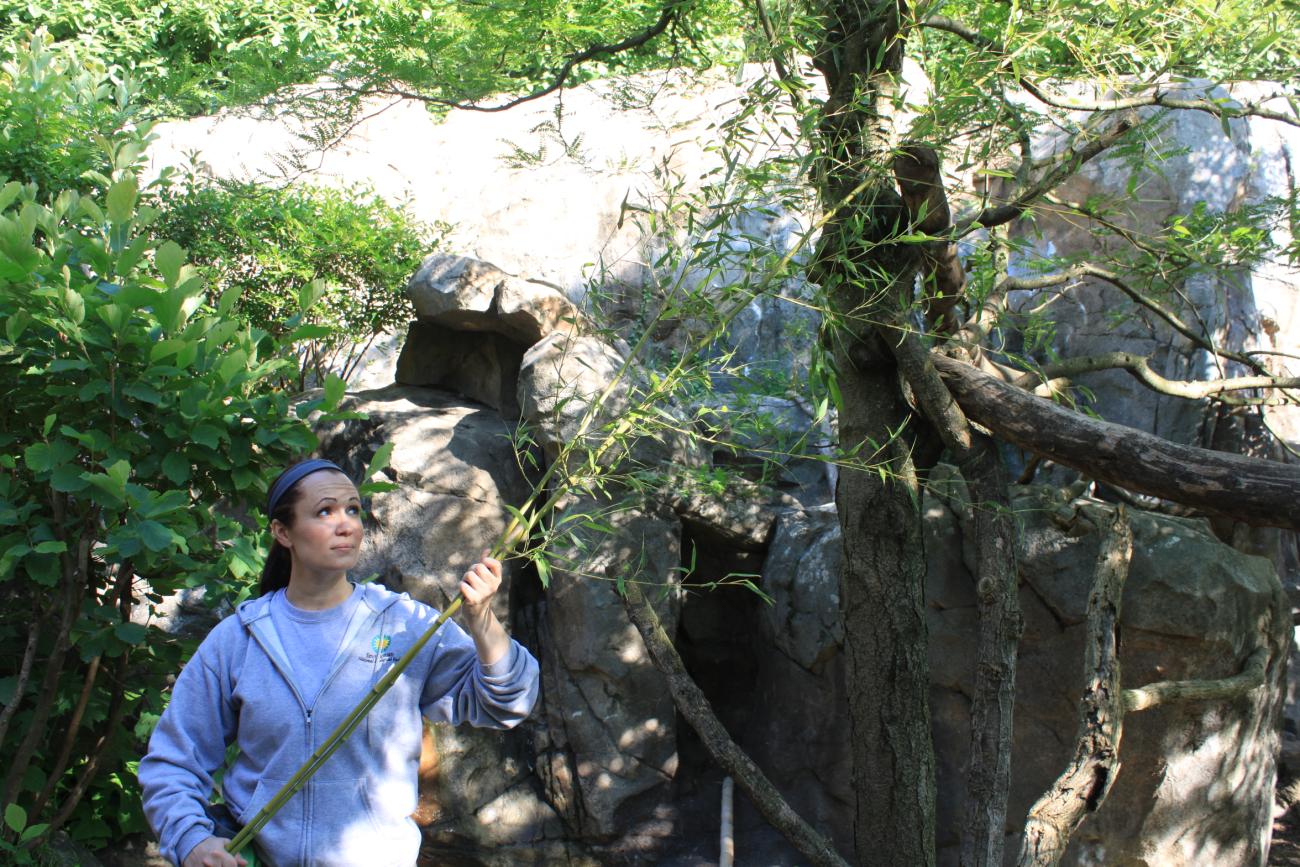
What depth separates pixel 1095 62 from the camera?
129 inches

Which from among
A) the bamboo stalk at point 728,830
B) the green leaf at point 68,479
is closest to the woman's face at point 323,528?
the green leaf at point 68,479

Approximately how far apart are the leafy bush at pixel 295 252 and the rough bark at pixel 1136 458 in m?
4.47

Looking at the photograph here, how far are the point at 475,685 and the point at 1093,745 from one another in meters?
2.16

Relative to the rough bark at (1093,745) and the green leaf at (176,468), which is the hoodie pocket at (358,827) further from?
the rough bark at (1093,745)

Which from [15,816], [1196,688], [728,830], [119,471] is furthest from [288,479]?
[728,830]

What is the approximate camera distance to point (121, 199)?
2.99m

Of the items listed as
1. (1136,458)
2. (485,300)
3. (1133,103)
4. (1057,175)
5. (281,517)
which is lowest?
(281,517)

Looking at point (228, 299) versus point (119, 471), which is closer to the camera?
point (119, 471)

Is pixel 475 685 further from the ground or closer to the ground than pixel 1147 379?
closer to the ground

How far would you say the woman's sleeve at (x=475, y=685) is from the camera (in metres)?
2.23

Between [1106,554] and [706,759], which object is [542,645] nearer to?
[706,759]

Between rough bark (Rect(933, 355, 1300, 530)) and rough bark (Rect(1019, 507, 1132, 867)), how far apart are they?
2.34 ft

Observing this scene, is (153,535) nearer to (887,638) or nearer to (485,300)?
(887,638)

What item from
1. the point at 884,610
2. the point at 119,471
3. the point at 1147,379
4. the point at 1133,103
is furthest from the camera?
the point at 1147,379
